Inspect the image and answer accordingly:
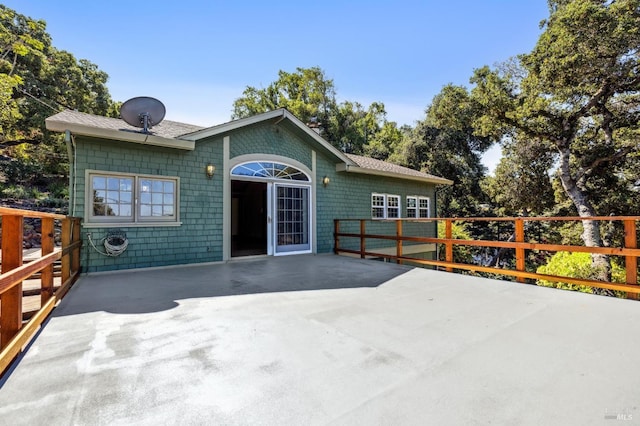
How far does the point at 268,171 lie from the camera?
24.6 ft

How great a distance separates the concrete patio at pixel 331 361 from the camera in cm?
158

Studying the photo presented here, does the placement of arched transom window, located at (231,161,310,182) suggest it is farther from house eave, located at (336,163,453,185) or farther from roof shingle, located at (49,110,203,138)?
roof shingle, located at (49,110,203,138)

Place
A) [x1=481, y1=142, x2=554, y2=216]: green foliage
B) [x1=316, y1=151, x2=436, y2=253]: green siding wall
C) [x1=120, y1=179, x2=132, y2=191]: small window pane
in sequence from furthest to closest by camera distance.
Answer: [x1=481, y1=142, x2=554, y2=216]: green foliage < [x1=316, y1=151, x2=436, y2=253]: green siding wall < [x1=120, y1=179, x2=132, y2=191]: small window pane

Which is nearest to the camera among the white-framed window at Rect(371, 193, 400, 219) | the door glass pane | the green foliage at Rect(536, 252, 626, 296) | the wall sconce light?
the wall sconce light

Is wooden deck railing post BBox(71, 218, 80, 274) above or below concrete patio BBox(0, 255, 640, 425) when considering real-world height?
above

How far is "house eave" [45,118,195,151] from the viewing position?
4.85 meters

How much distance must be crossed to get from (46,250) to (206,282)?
197 centimetres

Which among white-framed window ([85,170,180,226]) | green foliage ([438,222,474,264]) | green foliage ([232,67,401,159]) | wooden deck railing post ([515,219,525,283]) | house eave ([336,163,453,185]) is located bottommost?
green foliage ([438,222,474,264])

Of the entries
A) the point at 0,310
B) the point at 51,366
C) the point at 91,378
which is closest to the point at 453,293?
the point at 91,378

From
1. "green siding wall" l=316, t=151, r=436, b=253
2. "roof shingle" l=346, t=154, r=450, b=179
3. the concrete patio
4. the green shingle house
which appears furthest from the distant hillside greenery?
the concrete patio

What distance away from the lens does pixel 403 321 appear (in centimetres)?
291

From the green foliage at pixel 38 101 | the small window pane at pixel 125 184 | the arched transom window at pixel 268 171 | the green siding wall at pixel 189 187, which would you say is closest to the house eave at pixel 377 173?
the green siding wall at pixel 189 187

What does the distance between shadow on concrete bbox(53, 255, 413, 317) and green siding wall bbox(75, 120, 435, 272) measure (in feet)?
1.29

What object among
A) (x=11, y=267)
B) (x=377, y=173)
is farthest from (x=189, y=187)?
(x=377, y=173)
